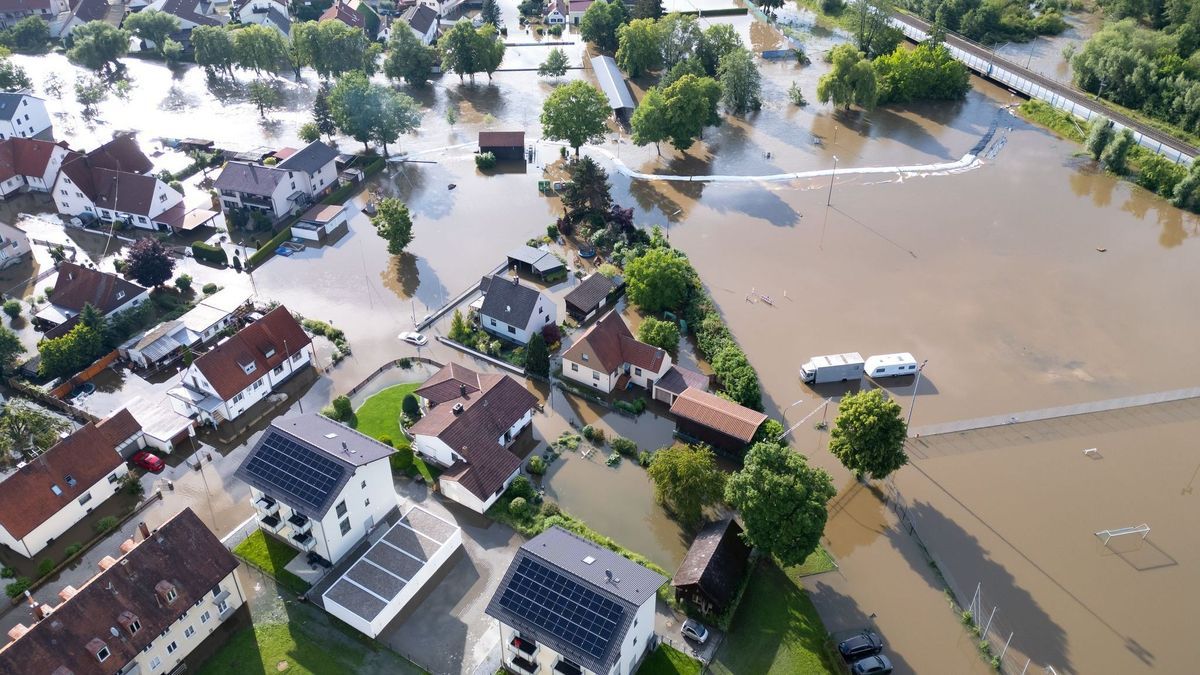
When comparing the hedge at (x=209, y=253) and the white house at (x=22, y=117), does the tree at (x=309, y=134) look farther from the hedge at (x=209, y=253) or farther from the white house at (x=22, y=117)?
the white house at (x=22, y=117)

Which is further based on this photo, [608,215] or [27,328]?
[608,215]

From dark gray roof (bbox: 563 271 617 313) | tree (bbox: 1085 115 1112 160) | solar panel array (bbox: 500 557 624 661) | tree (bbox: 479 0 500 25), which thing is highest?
tree (bbox: 479 0 500 25)

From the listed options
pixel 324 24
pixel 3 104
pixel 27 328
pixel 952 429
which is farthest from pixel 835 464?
pixel 3 104

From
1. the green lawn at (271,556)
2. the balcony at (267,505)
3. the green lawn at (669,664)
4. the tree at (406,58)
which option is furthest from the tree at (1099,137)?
the green lawn at (271,556)

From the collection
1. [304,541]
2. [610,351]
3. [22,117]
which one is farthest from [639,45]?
[304,541]

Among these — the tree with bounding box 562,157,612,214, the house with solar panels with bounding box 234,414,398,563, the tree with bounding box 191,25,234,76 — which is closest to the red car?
the house with solar panels with bounding box 234,414,398,563

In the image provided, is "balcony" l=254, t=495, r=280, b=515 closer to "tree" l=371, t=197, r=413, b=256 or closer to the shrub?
the shrub

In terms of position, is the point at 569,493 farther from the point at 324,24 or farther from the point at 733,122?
the point at 324,24
